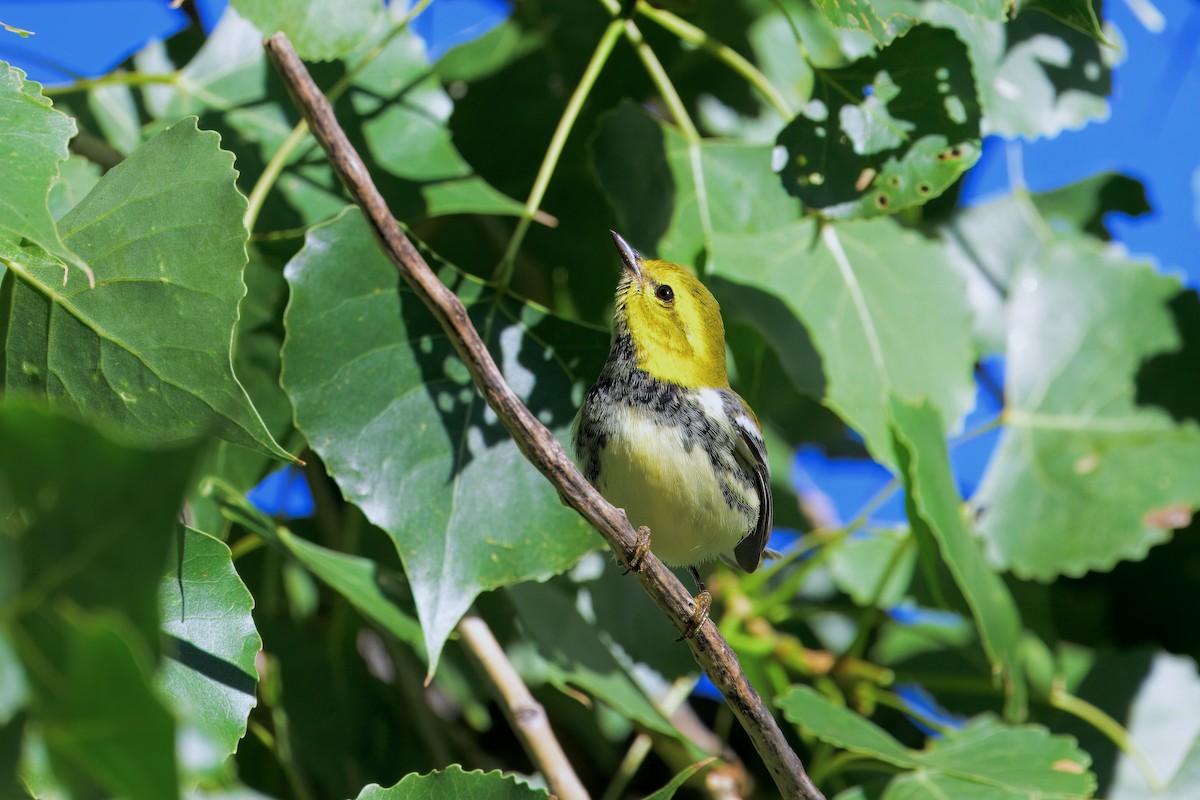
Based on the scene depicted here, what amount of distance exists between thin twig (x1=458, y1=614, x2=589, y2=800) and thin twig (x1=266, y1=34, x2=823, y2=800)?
1.70ft

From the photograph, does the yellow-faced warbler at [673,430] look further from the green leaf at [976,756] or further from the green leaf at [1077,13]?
the green leaf at [1077,13]

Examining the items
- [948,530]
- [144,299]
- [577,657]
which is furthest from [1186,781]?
[144,299]

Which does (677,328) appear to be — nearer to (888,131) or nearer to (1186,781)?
(888,131)

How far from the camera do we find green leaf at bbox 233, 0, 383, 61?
2068mm

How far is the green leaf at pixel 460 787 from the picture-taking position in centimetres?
162

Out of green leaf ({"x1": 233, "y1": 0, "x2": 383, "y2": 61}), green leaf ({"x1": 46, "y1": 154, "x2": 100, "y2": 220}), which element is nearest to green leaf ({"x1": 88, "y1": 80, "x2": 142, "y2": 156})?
green leaf ({"x1": 46, "y1": 154, "x2": 100, "y2": 220})

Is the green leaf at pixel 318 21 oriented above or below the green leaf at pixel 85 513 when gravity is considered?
above

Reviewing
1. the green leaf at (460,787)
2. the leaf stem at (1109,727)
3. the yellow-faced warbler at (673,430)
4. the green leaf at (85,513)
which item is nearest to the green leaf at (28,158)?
the green leaf at (85,513)

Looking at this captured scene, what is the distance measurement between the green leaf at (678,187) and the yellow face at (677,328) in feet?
0.55

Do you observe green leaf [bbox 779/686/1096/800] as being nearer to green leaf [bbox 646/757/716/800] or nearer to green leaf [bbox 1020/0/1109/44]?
green leaf [bbox 646/757/716/800]

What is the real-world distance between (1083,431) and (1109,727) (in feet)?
2.28

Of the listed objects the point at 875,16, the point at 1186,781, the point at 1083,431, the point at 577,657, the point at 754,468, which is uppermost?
the point at 875,16

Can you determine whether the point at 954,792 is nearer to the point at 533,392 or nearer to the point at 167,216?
the point at 533,392

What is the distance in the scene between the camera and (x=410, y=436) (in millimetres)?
1954
